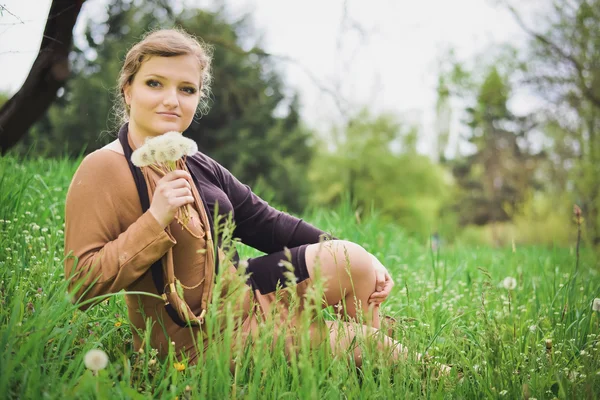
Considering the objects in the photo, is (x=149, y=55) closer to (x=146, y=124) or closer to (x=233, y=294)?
(x=146, y=124)

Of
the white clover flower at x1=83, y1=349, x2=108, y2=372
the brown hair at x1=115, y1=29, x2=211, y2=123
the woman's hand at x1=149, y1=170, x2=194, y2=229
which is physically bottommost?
the white clover flower at x1=83, y1=349, x2=108, y2=372

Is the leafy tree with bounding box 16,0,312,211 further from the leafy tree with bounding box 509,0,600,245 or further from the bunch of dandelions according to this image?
the bunch of dandelions

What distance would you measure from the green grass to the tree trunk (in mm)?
340

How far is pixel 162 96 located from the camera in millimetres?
1903

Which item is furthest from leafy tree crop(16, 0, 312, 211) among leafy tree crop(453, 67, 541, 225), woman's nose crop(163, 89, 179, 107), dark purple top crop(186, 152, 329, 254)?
leafy tree crop(453, 67, 541, 225)

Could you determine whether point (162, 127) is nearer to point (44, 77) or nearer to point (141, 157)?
point (141, 157)

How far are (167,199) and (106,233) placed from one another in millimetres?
263

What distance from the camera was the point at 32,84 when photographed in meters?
3.45

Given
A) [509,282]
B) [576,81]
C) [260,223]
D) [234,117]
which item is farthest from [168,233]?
[234,117]

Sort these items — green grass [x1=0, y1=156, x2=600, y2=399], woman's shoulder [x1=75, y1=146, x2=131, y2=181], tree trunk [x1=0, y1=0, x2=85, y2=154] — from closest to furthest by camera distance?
green grass [x1=0, y1=156, x2=600, y2=399]
woman's shoulder [x1=75, y1=146, x2=131, y2=181]
tree trunk [x1=0, y1=0, x2=85, y2=154]

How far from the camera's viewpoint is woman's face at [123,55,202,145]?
6.23ft

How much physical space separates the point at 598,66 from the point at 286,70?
9.95m

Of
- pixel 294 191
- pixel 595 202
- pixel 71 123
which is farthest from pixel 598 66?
pixel 71 123

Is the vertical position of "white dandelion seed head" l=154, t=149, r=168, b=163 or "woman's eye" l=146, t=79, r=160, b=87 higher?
"woman's eye" l=146, t=79, r=160, b=87
